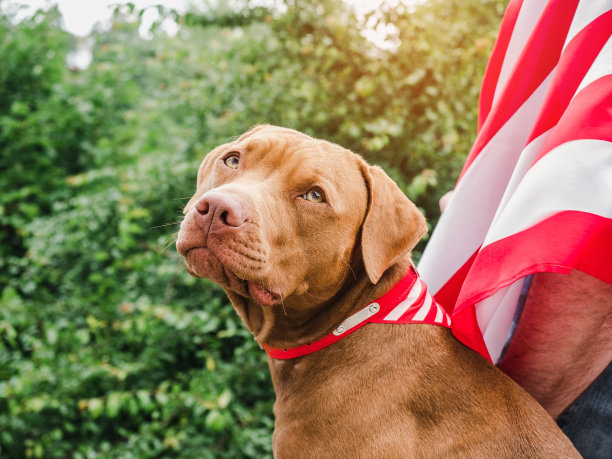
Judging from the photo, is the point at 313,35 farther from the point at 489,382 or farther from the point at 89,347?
the point at 489,382

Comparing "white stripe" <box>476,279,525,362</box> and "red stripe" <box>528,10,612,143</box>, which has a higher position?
"red stripe" <box>528,10,612,143</box>

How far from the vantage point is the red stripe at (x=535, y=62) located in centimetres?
195

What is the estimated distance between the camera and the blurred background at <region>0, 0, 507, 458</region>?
13.3ft

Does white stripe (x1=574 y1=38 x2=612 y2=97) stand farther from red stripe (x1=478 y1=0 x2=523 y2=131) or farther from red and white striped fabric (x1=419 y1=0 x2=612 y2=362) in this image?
red stripe (x1=478 y1=0 x2=523 y2=131)

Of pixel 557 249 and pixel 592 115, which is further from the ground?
pixel 592 115

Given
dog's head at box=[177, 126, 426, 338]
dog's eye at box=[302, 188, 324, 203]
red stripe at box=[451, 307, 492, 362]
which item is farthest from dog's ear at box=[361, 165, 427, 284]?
→ red stripe at box=[451, 307, 492, 362]

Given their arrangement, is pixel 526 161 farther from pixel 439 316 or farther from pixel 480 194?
pixel 439 316

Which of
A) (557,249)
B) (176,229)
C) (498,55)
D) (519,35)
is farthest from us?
(176,229)

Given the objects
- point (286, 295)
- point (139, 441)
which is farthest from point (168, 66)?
point (286, 295)

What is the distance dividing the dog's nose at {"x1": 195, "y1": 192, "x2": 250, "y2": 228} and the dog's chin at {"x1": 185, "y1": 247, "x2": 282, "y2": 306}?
12cm

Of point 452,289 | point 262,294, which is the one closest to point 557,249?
point 452,289

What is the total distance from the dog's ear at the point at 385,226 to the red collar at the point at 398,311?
120mm

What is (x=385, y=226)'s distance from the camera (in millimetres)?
2148

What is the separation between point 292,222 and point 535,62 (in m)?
1.19
